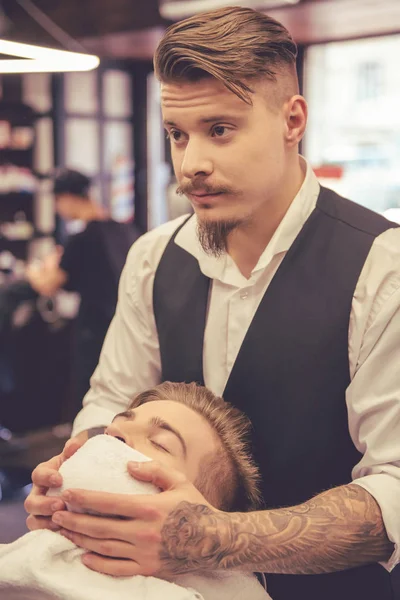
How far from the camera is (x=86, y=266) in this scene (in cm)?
411

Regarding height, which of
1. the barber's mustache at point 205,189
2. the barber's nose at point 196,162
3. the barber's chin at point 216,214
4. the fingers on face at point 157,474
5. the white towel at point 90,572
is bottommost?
the white towel at point 90,572

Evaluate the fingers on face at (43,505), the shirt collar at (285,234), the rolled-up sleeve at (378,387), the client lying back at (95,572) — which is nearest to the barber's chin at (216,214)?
the shirt collar at (285,234)

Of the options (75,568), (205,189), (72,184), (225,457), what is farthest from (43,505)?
(72,184)

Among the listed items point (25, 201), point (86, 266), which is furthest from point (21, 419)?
point (25, 201)

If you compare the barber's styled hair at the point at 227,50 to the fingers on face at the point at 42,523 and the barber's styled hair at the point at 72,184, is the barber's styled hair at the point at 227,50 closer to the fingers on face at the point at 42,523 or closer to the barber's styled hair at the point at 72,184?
the fingers on face at the point at 42,523

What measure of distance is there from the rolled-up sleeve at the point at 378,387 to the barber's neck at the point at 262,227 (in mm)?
252

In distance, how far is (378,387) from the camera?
138cm

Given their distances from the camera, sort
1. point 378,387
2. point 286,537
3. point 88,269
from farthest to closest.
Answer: point 88,269, point 378,387, point 286,537

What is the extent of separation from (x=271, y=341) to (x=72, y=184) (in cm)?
307

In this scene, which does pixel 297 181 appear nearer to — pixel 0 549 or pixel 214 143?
pixel 214 143

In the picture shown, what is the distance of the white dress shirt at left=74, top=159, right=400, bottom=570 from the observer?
1.36m

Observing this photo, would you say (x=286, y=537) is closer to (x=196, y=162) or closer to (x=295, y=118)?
(x=196, y=162)

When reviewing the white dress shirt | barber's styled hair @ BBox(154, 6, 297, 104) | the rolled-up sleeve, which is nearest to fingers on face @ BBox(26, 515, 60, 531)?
the white dress shirt

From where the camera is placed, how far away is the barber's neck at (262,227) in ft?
5.20
